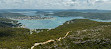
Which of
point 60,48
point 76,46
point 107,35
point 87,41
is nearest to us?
point 60,48

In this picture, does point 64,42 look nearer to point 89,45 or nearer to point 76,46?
point 76,46

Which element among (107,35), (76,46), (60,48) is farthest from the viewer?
(107,35)

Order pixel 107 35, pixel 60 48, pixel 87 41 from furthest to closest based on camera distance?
pixel 107 35 < pixel 87 41 < pixel 60 48

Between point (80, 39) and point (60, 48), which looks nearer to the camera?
point (60, 48)

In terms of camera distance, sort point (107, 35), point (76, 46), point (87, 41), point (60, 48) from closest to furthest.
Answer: point (60, 48) → point (76, 46) → point (87, 41) → point (107, 35)

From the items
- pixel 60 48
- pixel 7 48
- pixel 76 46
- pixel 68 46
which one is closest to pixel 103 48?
pixel 76 46

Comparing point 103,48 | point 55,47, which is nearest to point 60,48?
point 55,47

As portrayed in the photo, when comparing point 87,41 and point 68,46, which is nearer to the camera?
point 68,46

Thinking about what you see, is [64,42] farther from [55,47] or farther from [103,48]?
[103,48]

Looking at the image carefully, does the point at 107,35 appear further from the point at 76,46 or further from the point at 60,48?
the point at 60,48
